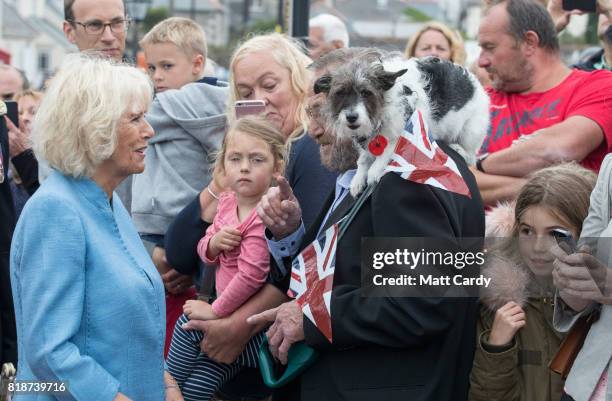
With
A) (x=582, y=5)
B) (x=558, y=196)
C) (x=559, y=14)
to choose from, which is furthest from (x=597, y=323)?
(x=559, y=14)

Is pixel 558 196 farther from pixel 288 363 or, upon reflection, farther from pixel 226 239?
pixel 226 239

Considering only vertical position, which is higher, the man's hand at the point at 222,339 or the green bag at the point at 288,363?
the green bag at the point at 288,363

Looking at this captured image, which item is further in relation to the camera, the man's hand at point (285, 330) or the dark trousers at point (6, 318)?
the dark trousers at point (6, 318)

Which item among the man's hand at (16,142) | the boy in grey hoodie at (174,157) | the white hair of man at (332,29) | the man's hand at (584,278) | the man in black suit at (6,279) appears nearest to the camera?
the man's hand at (584,278)

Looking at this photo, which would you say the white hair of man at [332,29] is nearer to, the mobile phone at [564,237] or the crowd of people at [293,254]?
the crowd of people at [293,254]

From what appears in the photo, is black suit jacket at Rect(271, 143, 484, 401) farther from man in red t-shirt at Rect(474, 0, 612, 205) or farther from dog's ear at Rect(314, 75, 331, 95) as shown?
man in red t-shirt at Rect(474, 0, 612, 205)

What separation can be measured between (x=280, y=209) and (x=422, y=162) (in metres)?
0.74

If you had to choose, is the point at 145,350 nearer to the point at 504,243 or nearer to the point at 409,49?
the point at 504,243

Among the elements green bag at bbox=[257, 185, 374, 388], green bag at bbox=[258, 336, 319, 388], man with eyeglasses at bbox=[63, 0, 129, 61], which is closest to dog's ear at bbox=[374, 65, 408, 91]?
green bag at bbox=[257, 185, 374, 388]

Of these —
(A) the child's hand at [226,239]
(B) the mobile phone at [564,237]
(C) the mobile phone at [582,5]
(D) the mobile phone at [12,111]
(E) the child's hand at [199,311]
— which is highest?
(C) the mobile phone at [582,5]

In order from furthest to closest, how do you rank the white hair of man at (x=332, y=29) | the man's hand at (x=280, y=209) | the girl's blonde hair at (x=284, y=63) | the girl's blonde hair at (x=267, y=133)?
the white hair of man at (x=332, y=29) → the girl's blonde hair at (x=284, y=63) → the girl's blonde hair at (x=267, y=133) → the man's hand at (x=280, y=209)

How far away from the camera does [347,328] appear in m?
3.42

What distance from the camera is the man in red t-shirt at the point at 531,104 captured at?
4.50 meters

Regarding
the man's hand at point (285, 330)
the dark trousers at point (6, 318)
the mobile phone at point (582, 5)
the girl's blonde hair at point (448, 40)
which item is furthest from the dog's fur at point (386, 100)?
the girl's blonde hair at point (448, 40)
